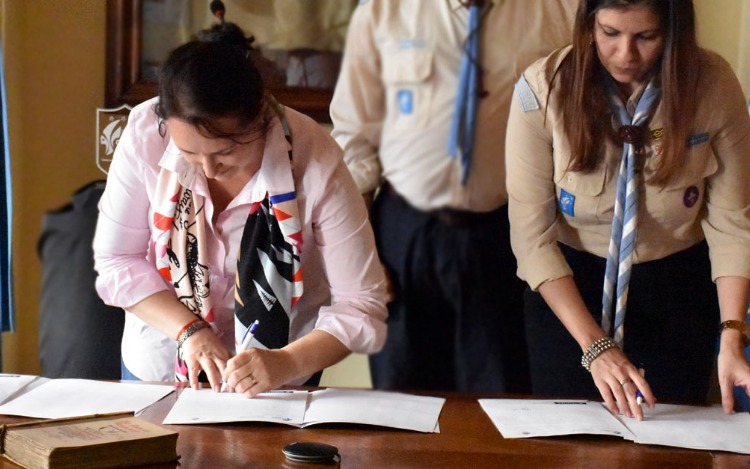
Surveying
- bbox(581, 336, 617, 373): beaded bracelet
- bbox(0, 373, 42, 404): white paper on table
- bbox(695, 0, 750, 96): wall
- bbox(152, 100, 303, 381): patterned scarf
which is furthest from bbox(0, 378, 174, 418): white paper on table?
bbox(695, 0, 750, 96): wall

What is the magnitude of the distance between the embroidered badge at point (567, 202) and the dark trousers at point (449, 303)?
0.13 metres

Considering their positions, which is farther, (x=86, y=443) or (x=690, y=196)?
(x=690, y=196)

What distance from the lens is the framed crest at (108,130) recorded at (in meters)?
1.92

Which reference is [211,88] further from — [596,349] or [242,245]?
[596,349]

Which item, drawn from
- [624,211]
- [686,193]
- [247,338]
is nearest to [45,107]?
[247,338]

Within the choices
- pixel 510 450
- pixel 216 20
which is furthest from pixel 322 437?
pixel 216 20

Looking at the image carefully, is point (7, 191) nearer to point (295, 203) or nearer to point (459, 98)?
point (295, 203)

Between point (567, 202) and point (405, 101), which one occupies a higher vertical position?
point (405, 101)

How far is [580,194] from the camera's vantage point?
1754 mm

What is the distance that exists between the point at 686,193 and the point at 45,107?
1377mm

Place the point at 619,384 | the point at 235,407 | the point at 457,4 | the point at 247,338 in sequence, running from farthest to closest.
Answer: the point at 457,4, the point at 247,338, the point at 619,384, the point at 235,407

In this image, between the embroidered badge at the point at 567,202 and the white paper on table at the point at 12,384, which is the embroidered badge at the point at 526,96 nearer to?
the embroidered badge at the point at 567,202

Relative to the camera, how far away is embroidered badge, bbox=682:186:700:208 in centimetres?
172

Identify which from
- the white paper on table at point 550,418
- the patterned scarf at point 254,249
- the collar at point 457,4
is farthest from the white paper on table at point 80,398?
the collar at point 457,4
